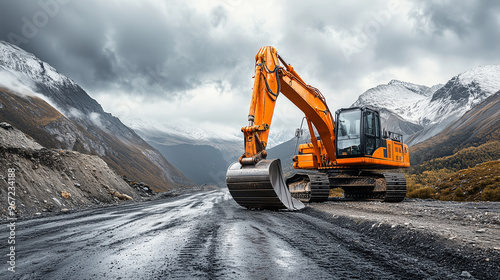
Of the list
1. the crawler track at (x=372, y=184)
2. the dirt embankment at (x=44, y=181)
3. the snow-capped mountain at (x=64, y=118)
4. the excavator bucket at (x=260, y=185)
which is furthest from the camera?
the snow-capped mountain at (x=64, y=118)

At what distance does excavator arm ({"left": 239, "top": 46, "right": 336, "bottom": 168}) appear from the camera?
831cm

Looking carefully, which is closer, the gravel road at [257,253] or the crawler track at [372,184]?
the gravel road at [257,253]

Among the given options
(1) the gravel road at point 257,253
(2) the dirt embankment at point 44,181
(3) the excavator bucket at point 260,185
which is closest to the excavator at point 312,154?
(3) the excavator bucket at point 260,185

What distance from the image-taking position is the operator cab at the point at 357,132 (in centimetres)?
1265

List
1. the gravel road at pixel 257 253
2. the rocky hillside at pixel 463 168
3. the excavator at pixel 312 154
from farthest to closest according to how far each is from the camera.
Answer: the rocky hillside at pixel 463 168 < the excavator at pixel 312 154 < the gravel road at pixel 257 253

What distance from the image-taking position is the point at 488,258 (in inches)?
124

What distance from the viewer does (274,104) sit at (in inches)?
383

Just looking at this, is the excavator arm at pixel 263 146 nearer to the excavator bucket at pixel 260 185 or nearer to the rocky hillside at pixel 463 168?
the excavator bucket at pixel 260 185

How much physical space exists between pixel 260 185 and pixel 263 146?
4.65 feet

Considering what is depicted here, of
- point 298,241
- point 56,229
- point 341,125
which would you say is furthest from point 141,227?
point 341,125

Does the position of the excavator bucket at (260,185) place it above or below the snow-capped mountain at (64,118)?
below

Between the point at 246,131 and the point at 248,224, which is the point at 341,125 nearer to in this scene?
the point at 246,131

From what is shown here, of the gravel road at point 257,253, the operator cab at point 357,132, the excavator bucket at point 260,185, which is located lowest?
the gravel road at point 257,253

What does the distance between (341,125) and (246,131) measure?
21.9 ft
